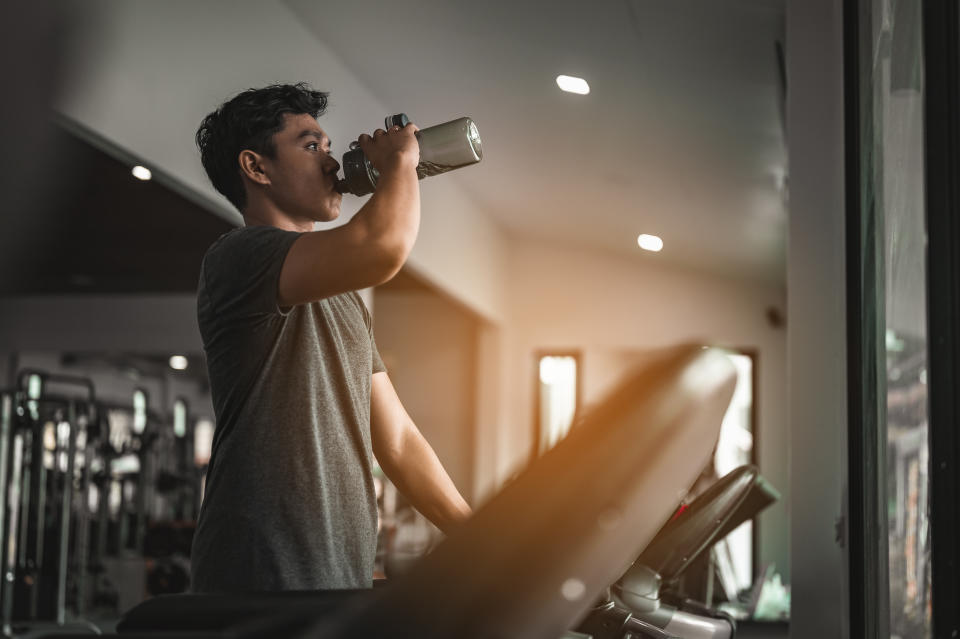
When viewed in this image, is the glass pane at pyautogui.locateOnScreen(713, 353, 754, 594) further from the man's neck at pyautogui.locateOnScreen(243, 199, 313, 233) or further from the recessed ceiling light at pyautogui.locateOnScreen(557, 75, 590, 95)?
the man's neck at pyautogui.locateOnScreen(243, 199, 313, 233)

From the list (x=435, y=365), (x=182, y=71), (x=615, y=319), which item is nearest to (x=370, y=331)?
(x=182, y=71)

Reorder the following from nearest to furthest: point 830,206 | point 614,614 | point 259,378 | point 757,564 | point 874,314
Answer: point 259,378 → point 614,614 → point 874,314 → point 830,206 → point 757,564

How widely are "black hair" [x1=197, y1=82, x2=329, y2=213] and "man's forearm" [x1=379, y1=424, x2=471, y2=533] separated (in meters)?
0.40

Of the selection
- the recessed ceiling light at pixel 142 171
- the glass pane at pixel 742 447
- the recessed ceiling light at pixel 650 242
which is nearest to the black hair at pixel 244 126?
the recessed ceiling light at pixel 142 171

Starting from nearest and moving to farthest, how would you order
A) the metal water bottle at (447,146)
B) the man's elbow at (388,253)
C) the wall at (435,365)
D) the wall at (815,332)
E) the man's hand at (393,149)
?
the man's elbow at (388,253), the man's hand at (393,149), the metal water bottle at (447,146), the wall at (815,332), the wall at (435,365)

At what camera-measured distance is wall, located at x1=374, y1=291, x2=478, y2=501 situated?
922 cm

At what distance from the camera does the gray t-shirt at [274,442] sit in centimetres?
107

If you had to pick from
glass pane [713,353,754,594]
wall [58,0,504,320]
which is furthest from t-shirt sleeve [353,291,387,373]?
glass pane [713,353,754,594]

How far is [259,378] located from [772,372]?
7.86m

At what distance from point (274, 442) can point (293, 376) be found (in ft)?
0.25

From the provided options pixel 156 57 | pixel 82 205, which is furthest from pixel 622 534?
pixel 82 205

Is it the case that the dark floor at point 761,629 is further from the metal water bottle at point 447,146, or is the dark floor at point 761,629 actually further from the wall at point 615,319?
the wall at point 615,319

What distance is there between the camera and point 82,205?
18.4 feet

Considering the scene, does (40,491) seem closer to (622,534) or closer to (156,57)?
(156,57)
